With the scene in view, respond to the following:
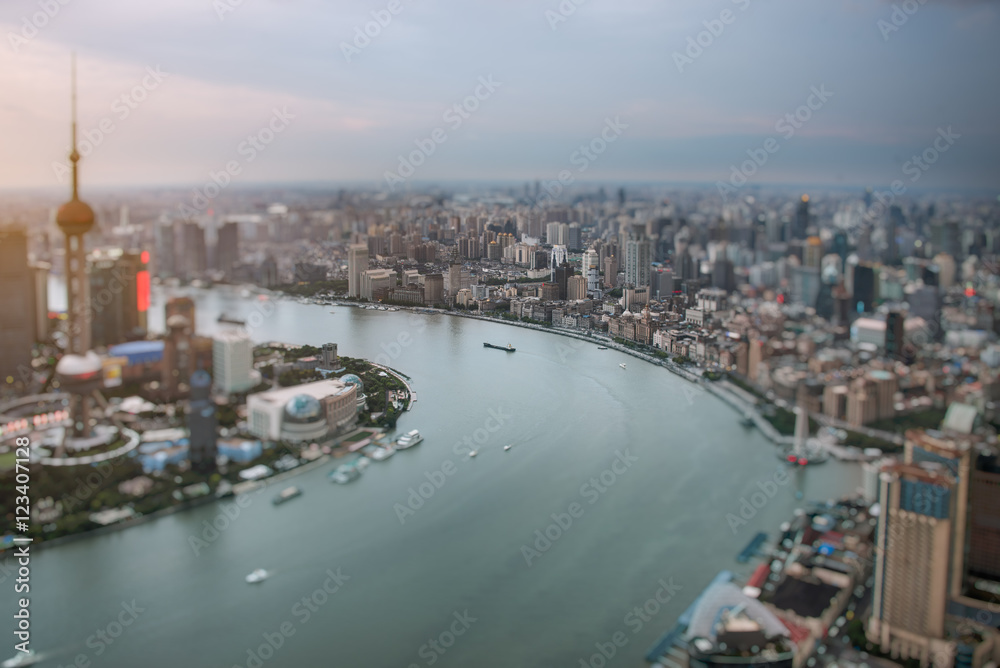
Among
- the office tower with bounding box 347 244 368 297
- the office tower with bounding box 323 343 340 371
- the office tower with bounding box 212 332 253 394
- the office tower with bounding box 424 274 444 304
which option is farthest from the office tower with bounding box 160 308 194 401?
the office tower with bounding box 424 274 444 304

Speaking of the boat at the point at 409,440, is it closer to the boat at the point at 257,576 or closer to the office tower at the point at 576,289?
the boat at the point at 257,576

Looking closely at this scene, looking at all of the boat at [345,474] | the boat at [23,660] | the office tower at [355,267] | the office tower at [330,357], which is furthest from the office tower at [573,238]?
the boat at [23,660]

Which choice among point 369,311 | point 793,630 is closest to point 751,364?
point 793,630

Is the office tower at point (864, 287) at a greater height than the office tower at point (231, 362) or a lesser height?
greater

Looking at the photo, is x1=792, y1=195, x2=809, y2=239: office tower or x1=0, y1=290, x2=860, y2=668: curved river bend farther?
x1=792, y1=195, x2=809, y2=239: office tower

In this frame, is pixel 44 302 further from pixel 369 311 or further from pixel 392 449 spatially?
pixel 369 311

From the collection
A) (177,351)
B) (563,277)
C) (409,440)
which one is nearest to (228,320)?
(177,351)

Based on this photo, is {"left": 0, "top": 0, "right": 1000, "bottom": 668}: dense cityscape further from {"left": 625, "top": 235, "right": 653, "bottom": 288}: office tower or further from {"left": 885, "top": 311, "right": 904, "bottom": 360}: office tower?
{"left": 625, "top": 235, "right": 653, "bottom": 288}: office tower
